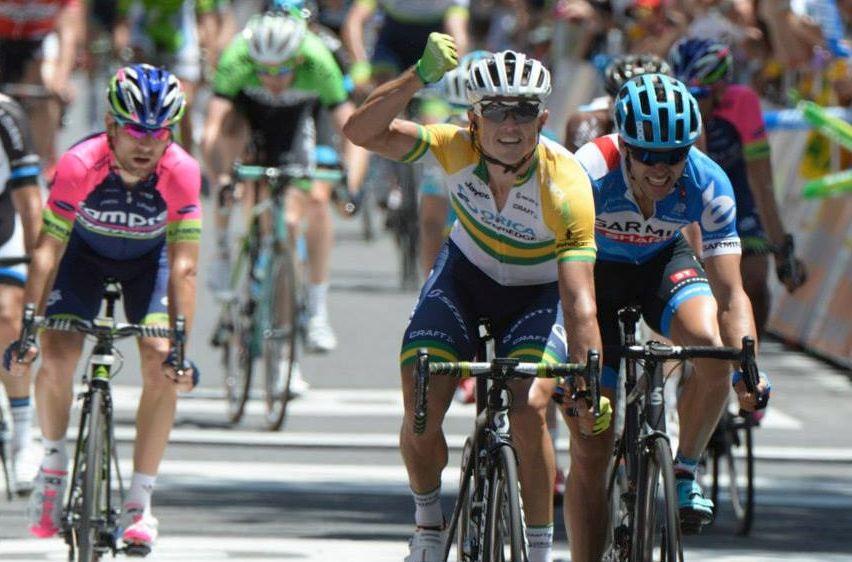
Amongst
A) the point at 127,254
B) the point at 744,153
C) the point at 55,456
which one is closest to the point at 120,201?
the point at 127,254

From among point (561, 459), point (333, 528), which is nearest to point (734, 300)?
point (333, 528)

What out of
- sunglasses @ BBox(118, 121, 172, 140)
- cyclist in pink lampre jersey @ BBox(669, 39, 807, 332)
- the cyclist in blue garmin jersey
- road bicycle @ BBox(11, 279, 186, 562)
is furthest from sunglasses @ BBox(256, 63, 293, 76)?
the cyclist in blue garmin jersey

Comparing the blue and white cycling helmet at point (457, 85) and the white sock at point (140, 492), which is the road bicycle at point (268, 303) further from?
the white sock at point (140, 492)

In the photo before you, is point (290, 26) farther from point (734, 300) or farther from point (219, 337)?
point (734, 300)

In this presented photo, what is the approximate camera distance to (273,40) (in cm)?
1417

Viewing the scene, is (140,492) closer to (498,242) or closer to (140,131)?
(140,131)

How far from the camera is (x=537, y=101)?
27.3ft

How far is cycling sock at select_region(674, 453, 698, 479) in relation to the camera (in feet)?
28.4

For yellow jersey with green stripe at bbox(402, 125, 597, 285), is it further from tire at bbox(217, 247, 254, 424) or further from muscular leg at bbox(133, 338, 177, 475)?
tire at bbox(217, 247, 254, 424)

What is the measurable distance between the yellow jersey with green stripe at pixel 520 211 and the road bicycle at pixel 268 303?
482cm

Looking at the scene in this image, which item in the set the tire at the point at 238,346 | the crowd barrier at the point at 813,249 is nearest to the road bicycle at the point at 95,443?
the tire at the point at 238,346

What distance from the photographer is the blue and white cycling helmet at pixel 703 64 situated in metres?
11.7

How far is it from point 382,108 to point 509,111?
470 mm

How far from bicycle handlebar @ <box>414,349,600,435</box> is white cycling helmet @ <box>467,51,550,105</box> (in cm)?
96
